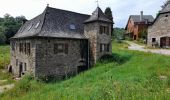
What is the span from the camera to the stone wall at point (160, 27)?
4124cm

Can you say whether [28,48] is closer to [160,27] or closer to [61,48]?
[61,48]

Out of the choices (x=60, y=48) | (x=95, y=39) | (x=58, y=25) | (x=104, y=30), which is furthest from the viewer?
(x=104, y=30)

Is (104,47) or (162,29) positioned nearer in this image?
(104,47)

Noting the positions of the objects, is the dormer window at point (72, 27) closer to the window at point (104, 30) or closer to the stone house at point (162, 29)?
the window at point (104, 30)

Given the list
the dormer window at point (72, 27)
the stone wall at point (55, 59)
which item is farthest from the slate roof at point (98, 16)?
the stone wall at point (55, 59)

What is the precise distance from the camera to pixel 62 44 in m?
26.7

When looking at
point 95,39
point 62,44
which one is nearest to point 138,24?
point 95,39

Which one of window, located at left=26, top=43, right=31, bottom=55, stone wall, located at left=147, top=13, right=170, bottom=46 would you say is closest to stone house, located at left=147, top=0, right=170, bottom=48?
stone wall, located at left=147, top=13, right=170, bottom=46

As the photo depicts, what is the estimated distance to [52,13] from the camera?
95.6 feet

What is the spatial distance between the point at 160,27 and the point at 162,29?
592 mm

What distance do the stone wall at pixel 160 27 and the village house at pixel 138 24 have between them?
1664cm

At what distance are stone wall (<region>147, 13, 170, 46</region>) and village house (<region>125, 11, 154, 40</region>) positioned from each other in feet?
54.6

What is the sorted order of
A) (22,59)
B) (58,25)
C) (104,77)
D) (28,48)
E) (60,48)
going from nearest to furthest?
1. (104,77)
2. (60,48)
3. (28,48)
4. (58,25)
5. (22,59)

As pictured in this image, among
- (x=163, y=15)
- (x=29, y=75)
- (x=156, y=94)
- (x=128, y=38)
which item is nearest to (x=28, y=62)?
(x=29, y=75)
